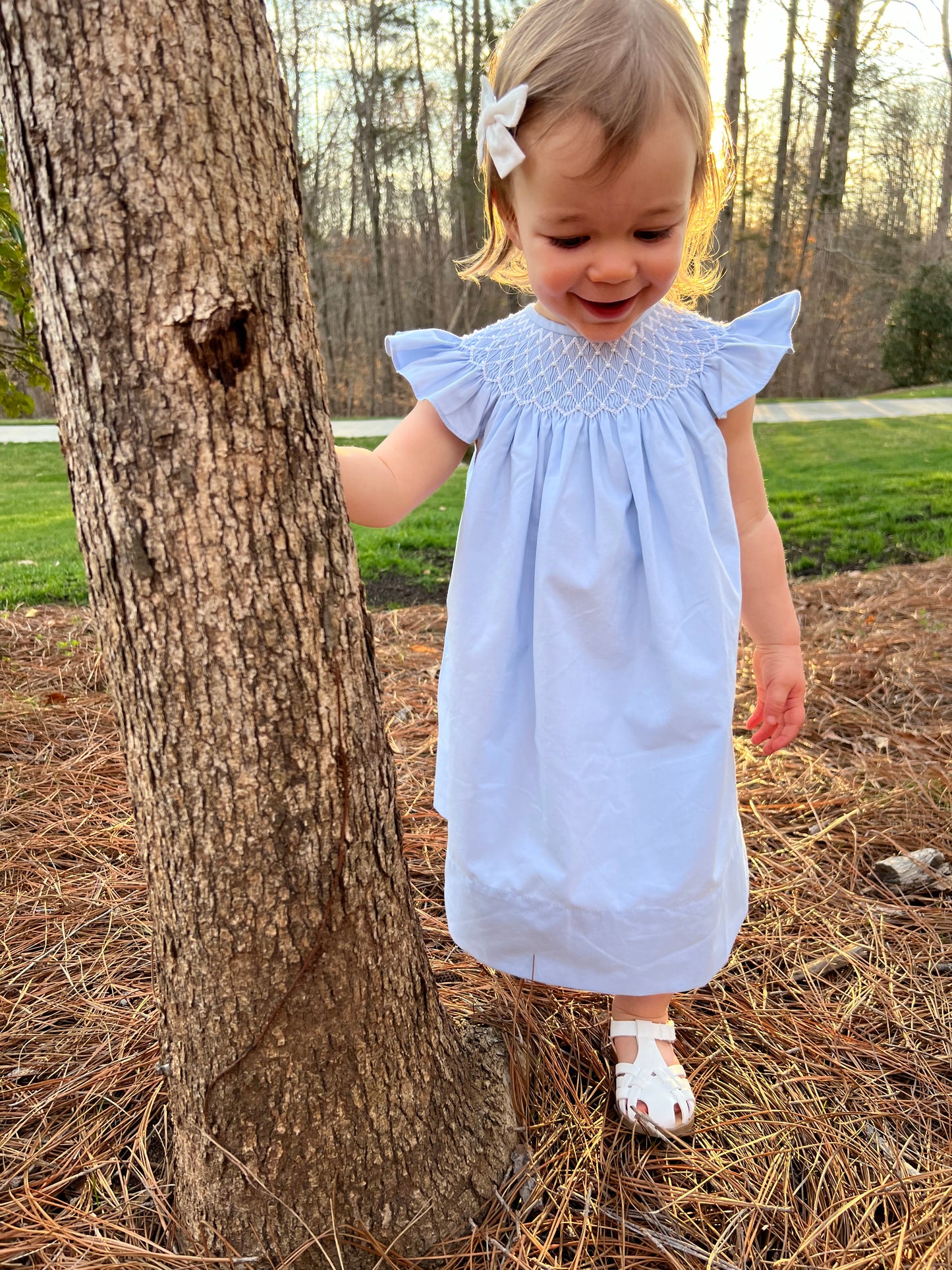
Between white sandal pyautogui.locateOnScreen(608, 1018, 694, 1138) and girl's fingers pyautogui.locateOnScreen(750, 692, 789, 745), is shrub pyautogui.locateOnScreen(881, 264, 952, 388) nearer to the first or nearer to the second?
girl's fingers pyautogui.locateOnScreen(750, 692, 789, 745)

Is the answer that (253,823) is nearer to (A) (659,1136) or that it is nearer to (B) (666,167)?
(A) (659,1136)

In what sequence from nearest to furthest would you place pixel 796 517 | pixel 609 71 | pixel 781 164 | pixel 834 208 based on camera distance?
pixel 609 71, pixel 796 517, pixel 781 164, pixel 834 208

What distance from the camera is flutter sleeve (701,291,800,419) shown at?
4.78 feet

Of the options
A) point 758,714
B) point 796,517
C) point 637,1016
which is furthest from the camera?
point 796,517

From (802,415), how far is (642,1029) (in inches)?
536

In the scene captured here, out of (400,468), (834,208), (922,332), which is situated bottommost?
(400,468)

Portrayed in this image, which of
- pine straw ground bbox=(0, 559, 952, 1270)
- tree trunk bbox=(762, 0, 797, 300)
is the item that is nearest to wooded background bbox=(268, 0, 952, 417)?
tree trunk bbox=(762, 0, 797, 300)

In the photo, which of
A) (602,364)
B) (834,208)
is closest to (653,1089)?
(602,364)

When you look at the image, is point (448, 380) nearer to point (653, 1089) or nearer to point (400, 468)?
point (400, 468)

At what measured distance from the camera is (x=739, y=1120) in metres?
1.50

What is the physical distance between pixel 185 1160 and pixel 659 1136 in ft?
2.50

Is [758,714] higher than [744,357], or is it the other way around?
[744,357]

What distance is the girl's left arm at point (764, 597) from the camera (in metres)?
1.54

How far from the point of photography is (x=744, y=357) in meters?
1.48
